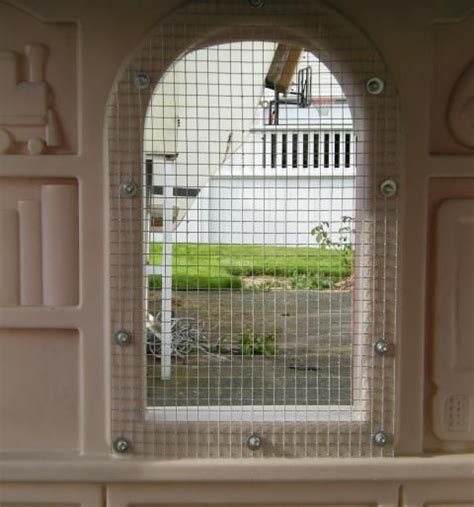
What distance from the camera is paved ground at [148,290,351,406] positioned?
4.49 feet

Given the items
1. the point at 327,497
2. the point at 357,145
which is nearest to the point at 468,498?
the point at 327,497

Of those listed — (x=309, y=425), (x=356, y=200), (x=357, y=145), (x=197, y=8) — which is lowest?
(x=309, y=425)

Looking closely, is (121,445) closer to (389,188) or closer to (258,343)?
(258,343)

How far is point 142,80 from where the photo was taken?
1.32 meters

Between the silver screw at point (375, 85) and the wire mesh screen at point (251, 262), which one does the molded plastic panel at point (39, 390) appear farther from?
the silver screw at point (375, 85)

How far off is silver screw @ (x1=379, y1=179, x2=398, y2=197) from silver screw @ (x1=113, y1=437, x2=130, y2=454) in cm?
70

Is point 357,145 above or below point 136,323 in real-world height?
above

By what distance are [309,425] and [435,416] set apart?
0.26m

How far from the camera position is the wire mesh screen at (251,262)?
135 cm

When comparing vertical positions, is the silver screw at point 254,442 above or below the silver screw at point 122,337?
below

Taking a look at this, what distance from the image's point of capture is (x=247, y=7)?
1327 millimetres

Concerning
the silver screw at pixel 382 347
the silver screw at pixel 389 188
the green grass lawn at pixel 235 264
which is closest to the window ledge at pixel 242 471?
the silver screw at pixel 382 347

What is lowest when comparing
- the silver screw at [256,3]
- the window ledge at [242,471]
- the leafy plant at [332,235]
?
the window ledge at [242,471]

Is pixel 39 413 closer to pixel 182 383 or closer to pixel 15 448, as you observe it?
pixel 15 448
